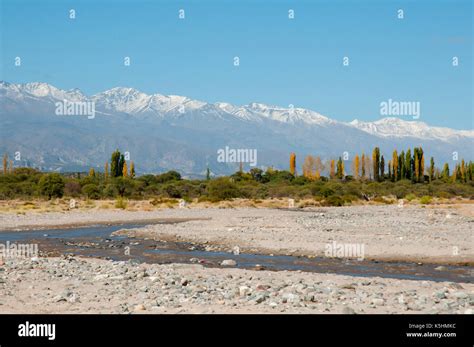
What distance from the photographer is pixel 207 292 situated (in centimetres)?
1451

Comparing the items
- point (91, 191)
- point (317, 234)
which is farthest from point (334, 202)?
point (317, 234)

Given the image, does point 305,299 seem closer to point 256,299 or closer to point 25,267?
point 256,299

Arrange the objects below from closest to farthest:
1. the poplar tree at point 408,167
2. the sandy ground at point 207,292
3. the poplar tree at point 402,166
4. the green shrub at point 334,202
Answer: the sandy ground at point 207,292 → the green shrub at point 334,202 → the poplar tree at point 402,166 → the poplar tree at point 408,167

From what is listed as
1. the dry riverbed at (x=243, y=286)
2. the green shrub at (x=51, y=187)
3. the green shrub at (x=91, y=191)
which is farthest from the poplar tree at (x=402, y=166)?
the dry riverbed at (x=243, y=286)

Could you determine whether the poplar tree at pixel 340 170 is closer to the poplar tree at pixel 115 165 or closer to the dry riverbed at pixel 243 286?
the poplar tree at pixel 115 165

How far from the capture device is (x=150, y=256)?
80.2 feet

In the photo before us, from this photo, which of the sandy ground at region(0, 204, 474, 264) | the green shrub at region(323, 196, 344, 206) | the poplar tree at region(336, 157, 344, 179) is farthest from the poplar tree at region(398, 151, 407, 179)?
the sandy ground at region(0, 204, 474, 264)

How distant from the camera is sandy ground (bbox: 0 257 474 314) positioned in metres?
12.6

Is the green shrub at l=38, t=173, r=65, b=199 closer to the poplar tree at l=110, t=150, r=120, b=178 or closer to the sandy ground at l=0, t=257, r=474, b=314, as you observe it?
the poplar tree at l=110, t=150, r=120, b=178

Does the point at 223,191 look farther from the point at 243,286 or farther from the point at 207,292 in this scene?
the point at 207,292

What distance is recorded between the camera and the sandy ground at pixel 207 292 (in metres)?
12.6

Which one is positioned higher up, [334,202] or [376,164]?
[376,164]
